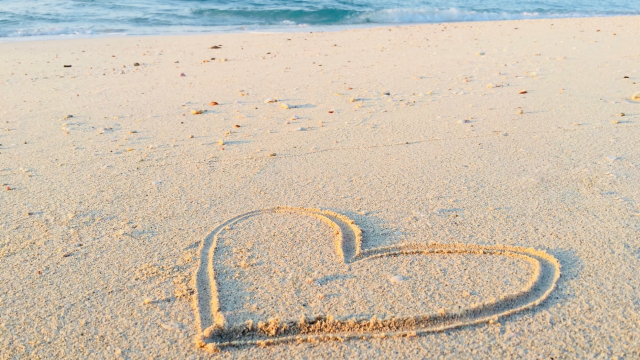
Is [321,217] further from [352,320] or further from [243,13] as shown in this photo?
[243,13]

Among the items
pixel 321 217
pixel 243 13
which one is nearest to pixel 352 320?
pixel 321 217

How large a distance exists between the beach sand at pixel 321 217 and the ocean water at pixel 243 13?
6083 millimetres

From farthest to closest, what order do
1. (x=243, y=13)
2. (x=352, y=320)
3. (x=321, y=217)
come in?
(x=243, y=13), (x=321, y=217), (x=352, y=320)

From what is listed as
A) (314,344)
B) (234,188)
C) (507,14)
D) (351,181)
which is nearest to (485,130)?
(351,181)

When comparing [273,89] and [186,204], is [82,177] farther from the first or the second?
[273,89]

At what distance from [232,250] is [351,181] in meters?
0.80

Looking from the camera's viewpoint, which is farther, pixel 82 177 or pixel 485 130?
pixel 485 130

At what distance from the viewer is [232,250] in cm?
187

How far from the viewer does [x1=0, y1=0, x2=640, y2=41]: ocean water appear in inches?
392

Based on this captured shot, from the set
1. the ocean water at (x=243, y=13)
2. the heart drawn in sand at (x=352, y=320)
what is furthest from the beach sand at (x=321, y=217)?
the ocean water at (x=243, y=13)

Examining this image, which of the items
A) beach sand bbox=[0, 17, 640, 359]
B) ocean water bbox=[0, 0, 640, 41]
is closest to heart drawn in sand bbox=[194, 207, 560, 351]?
beach sand bbox=[0, 17, 640, 359]

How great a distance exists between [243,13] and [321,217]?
10.8 meters

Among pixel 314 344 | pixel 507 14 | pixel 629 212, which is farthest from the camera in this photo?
pixel 507 14

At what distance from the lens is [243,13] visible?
39.4ft
